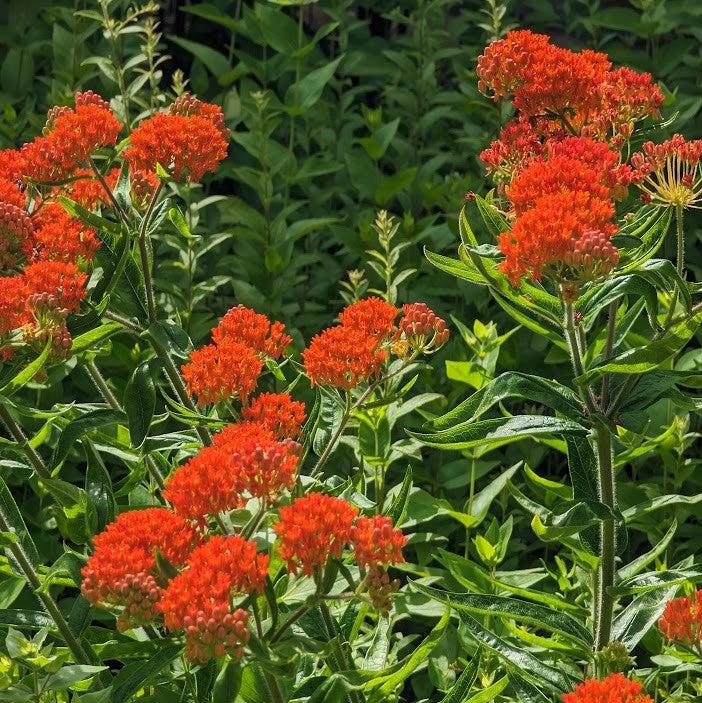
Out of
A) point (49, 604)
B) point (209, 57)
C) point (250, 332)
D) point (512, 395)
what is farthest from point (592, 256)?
point (209, 57)

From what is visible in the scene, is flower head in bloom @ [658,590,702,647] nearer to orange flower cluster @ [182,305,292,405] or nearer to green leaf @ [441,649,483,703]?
green leaf @ [441,649,483,703]

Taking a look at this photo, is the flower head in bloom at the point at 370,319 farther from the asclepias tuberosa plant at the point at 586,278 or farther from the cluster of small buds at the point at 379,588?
the cluster of small buds at the point at 379,588

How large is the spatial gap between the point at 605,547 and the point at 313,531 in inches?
31.1

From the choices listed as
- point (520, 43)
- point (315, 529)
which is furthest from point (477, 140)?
point (315, 529)

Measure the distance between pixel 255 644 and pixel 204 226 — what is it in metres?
3.01

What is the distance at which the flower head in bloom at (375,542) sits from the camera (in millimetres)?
1737

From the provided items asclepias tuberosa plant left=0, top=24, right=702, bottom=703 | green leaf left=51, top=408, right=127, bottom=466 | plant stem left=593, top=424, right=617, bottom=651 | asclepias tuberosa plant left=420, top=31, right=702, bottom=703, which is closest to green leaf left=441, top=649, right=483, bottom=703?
asclepias tuberosa plant left=0, top=24, right=702, bottom=703

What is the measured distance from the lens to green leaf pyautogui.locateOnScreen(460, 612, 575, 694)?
223 centimetres

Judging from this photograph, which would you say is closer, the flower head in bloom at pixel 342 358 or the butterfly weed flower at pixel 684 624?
the butterfly weed flower at pixel 684 624

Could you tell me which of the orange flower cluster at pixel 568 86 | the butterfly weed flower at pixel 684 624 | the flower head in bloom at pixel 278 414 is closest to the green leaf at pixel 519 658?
the butterfly weed flower at pixel 684 624

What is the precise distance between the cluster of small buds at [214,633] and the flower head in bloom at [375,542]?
0.20 metres

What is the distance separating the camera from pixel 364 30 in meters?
5.56

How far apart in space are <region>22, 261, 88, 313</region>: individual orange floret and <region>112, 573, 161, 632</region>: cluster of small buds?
0.66 m

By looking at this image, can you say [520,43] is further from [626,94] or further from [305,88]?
[305,88]
